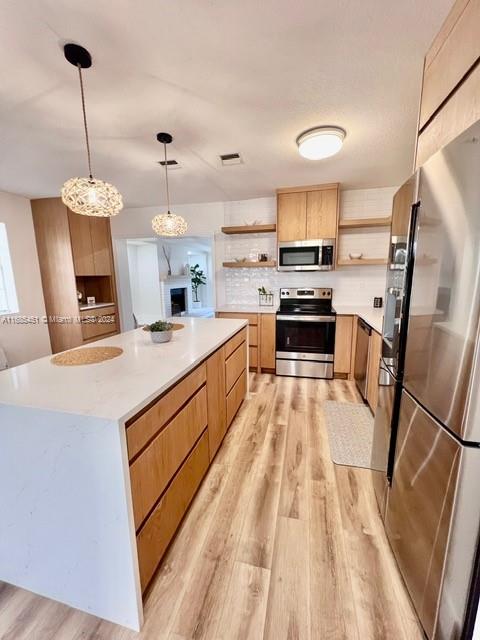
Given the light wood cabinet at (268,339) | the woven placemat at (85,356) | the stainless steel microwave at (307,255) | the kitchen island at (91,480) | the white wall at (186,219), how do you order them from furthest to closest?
the white wall at (186,219) → the light wood cabinet at (268,339) → the stainless steel microwave at (307,255) → the woven placemat at (85,356) → the kitchen island at (91,480)

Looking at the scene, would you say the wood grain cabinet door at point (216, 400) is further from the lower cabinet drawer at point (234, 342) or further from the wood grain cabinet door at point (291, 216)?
the wood grain cabinet door at point (291, 216)

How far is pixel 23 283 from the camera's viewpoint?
368 cm

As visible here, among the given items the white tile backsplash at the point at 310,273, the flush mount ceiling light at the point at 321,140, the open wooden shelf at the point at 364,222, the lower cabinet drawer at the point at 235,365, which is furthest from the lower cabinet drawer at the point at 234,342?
the open wooden shelf at the point at 364,222

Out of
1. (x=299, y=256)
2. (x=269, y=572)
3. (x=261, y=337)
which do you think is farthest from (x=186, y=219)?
(x=269, y=572)

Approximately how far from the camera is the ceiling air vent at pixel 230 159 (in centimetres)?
244

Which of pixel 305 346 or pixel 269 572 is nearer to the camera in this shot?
pixel 269 572

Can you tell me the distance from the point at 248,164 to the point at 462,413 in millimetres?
2664

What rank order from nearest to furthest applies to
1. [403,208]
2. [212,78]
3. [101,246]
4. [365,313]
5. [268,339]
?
[403,208]
[212,78]
[365,313]
[268,339]
[101,246]

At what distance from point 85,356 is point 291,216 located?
9.46 ft

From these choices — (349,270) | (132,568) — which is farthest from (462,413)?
(349,270)

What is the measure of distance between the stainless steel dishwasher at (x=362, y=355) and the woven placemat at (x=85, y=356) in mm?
2269

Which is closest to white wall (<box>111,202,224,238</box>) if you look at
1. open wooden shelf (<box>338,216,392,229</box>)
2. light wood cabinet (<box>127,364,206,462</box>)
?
open wooden shelf (<box>338,216,392,229</box>)

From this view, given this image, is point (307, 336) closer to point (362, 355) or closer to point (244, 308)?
point (362, 355)

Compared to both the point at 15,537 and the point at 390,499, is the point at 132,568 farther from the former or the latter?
the point at 390,499
